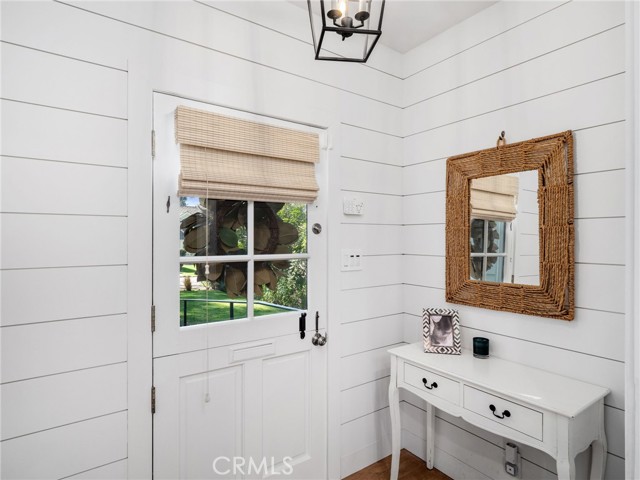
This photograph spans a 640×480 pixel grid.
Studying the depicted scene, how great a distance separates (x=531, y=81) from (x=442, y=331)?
1296 millimetres

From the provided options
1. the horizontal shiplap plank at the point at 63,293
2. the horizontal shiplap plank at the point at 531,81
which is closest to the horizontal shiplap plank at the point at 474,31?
the horizontal shiplap plank at the point at 531,81

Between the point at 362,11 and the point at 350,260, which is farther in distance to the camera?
the point at 350,260

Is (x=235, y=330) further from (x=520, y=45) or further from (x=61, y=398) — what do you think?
(x=520, y=45)

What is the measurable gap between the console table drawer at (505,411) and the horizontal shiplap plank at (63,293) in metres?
1.48

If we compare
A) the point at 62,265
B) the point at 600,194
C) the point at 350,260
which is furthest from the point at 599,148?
the point at 62,265

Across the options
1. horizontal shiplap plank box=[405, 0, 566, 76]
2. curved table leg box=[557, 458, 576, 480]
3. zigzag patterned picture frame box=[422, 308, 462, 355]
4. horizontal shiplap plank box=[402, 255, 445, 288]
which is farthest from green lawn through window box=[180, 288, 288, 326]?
horizontal shiplap plank box=[405, 0, 566, 76]

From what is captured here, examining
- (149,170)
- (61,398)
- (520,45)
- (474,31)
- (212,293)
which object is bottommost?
(61,398)

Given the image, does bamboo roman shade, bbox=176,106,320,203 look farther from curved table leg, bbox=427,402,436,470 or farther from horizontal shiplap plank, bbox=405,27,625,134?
curved table leg, bbox=427,402,436,470

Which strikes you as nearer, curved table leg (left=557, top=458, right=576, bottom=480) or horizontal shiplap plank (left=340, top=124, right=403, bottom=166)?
curved table leg (left=557, top=458, right=576, bottom=480)

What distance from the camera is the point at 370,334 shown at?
2.17 metres

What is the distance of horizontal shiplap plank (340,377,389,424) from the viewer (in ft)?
6.74

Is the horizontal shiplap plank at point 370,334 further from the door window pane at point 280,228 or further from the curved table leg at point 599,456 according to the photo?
the curved table leg at point 599,456

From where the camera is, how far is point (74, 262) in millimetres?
1347

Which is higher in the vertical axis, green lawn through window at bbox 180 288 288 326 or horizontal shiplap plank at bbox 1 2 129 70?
horizontal shiplap plank at bbox 1 2 129 70
